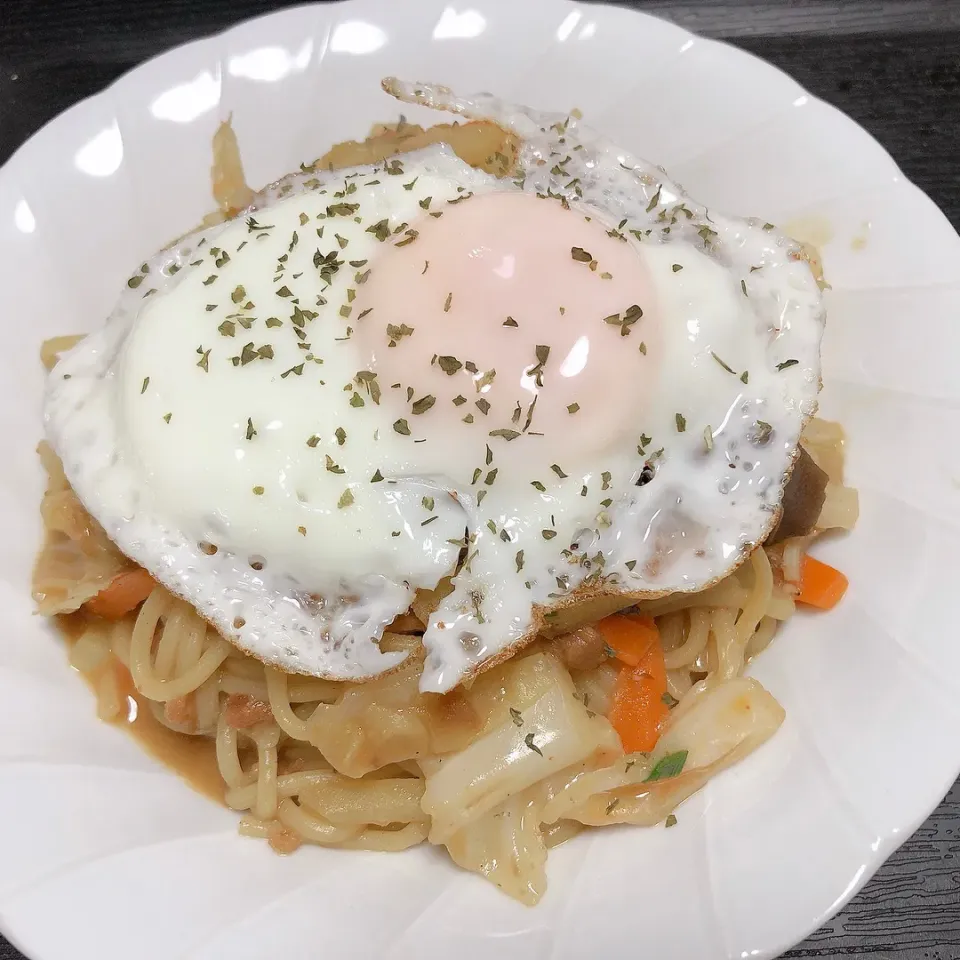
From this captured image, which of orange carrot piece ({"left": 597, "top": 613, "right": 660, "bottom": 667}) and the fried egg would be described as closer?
the fried egg

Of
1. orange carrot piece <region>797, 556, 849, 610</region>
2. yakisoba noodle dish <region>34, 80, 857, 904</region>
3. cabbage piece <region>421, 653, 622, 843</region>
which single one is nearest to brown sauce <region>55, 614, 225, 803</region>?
yakisoba noodle dish <region>34, 80, 857, 904</region>

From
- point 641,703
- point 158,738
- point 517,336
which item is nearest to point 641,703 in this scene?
point 641,703

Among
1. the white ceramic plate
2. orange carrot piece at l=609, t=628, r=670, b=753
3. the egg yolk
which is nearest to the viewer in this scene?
the white ceramic plate

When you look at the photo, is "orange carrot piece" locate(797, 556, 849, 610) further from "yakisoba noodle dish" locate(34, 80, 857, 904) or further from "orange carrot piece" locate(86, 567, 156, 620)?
"orange carrot piece" locate(86, 567, 156, 620)

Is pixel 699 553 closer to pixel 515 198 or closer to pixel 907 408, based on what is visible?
pixel 907 408

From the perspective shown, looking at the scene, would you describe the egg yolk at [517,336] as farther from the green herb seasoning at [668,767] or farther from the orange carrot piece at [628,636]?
the green herb seasoning at [668,767]

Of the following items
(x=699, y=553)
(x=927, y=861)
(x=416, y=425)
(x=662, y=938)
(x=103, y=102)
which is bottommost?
(x=927, y=861)

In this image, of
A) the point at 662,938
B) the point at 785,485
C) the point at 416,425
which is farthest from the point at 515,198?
the point at 662,938
